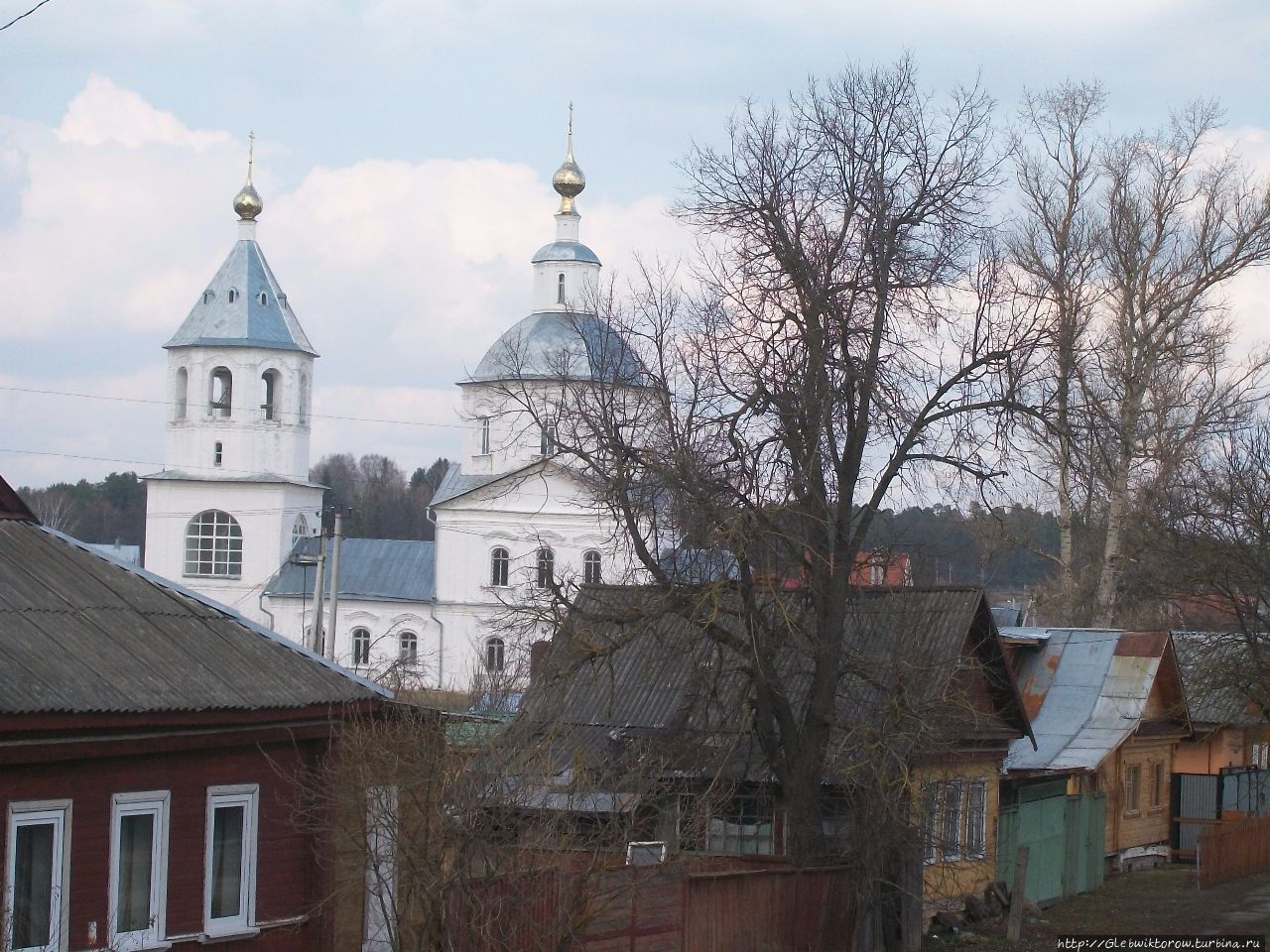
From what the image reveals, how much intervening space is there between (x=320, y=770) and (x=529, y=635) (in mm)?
5715

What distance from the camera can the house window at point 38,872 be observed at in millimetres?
10414

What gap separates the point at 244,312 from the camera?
5809cm

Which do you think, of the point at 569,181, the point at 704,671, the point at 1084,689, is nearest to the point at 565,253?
the point at 569,181

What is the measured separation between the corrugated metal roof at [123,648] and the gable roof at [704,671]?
1956 mm

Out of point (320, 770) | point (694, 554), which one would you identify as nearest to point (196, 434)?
point (694, 554)

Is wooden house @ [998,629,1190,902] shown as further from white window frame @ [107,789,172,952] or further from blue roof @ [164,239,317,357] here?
blue roof @ [164,239,317,357]

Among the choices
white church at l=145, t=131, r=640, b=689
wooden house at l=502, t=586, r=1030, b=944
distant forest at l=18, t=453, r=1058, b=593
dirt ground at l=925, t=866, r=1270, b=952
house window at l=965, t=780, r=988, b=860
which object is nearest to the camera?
wooden house at l=502, t=586, r=1030, b=944

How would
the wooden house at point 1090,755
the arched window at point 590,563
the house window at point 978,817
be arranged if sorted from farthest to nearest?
the arched window at point 590,563 < the wooden house at point 1090,755 < the house window at point 978,817

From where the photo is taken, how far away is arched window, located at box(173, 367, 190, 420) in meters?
58.3

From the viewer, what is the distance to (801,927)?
16125mm

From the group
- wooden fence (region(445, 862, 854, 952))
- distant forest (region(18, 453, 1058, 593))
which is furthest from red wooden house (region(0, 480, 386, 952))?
distant forest (region(18, 453, 1058, 593))

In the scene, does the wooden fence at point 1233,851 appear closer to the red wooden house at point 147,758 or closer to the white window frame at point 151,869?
the red wooden house at point 147,758

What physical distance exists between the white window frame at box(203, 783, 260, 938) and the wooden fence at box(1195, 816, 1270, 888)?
1642 centimetres

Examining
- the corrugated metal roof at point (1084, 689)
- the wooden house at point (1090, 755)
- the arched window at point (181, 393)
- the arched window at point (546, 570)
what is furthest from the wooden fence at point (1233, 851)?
the arched window at point (181, 393)
